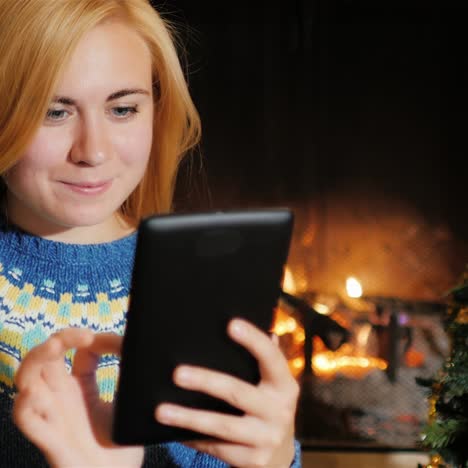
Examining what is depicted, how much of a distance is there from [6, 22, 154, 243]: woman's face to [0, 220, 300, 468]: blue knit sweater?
0.11m

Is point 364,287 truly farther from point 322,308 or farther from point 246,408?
point 246,408

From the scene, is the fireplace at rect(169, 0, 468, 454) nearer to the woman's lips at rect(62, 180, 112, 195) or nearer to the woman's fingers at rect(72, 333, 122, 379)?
the woman's lips at rect(62, 180, 112, 195)

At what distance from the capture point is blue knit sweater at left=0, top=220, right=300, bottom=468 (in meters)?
0.98

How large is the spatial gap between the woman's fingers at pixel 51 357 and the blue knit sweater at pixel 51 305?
0.31 meters

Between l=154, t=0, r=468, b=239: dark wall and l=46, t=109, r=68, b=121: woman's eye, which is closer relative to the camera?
l=46, t=109, r=68, b=121: woman's eye

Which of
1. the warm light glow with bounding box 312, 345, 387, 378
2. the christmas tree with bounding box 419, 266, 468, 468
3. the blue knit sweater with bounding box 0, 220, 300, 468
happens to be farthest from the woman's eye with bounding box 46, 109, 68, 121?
the warm light glow with bounding box 312, 345, 387, 378

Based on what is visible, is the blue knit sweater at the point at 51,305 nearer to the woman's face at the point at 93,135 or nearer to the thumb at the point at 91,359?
the woman's face at the point at 93,135

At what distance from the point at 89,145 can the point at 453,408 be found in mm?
587

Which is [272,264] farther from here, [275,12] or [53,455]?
[275,12]

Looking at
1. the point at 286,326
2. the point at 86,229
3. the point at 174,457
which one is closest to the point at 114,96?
the point at 86,229

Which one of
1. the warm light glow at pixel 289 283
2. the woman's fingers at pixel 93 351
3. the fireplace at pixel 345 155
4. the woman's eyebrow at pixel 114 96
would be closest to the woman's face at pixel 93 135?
the woman's eyebrow at pixel 114 96

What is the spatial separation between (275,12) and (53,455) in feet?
4.96

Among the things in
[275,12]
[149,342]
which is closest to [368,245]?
[275,12]

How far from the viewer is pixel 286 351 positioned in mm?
2094
